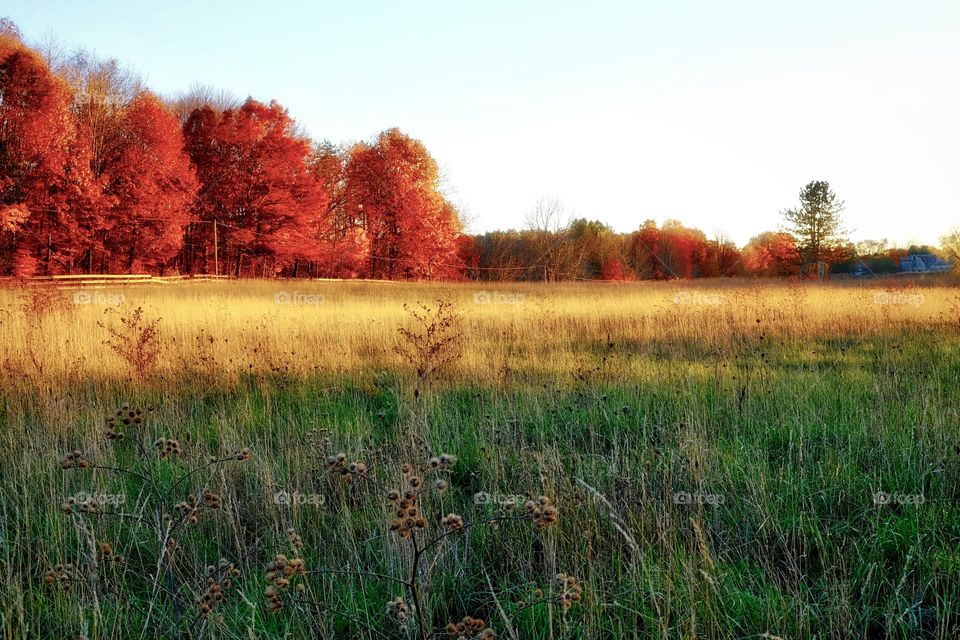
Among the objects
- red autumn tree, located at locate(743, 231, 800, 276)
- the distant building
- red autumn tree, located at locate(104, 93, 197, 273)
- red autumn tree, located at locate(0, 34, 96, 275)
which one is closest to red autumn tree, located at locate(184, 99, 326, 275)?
red autumn tree, located at locate(104, 93, 197, 273)

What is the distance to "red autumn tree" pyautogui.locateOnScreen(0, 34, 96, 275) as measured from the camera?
2503cm

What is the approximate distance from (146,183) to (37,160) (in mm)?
4211

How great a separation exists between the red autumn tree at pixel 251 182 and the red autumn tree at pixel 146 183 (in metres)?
3.61

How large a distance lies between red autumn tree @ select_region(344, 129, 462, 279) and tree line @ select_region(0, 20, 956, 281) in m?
0.09

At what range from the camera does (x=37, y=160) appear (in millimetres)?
25516

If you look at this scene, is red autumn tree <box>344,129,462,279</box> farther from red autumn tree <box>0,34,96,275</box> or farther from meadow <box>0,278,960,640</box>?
meadow <box>0,278,960,640</box>

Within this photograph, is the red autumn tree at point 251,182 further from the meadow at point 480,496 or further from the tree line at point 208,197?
the meadow at point 480,496

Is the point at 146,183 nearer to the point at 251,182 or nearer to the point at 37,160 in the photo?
the point at 37,160

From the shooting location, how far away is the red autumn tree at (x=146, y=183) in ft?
92.3

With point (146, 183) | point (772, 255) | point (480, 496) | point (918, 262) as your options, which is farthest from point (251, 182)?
point (918, 262)

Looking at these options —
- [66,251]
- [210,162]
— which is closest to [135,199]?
[66,251]

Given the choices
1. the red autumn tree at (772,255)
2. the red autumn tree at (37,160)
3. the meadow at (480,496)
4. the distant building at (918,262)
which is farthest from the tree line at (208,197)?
the distant building at (918,262)

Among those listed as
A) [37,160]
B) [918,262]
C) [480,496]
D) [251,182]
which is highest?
[251,182]

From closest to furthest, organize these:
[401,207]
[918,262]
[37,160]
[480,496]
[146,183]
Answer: [480,496], [37,160], [146,183], [401,207], [918,262]
